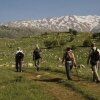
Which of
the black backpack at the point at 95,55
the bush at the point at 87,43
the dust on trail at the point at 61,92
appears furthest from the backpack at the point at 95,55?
the bush at the point at 87,43

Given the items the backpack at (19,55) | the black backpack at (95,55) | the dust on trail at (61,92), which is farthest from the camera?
the backpack at (19,55)

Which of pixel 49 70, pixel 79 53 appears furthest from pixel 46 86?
pixel 79 53

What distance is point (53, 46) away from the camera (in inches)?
2330

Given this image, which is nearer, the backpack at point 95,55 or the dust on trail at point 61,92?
the dust on trail at point 61,92

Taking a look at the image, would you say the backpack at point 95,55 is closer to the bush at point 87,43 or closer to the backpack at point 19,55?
the backpack at point 19,55

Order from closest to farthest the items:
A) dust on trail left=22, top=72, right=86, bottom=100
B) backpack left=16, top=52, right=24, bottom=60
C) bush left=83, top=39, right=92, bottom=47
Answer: dust on trail left=22, top=72, right=86, bottom=100, backpack left=16, top=52, right=24, bottom=60, bush left=83, top=39, right=92, bottom=47

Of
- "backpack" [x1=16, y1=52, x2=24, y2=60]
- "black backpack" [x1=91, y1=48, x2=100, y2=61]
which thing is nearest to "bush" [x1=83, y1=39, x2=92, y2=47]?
"backpack" [x1=16, y1=52, x2=24, y2=60]

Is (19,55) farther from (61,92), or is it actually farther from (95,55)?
(61,92)

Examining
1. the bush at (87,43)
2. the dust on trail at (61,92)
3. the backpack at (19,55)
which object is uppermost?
the bush at (87,43)

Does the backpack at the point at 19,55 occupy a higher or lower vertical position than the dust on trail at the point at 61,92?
higher

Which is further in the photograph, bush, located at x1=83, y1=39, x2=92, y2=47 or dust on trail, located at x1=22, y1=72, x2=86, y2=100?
bush, located at x1=83, y1=39, x2=92, y2=47

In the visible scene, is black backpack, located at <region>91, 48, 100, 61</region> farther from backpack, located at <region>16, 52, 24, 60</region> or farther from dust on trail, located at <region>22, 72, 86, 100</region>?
backpack, located at <region>16, 52, 24, 60</region>

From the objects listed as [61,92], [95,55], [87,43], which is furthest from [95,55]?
[87,43]

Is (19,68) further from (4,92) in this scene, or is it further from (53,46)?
(53,46)
